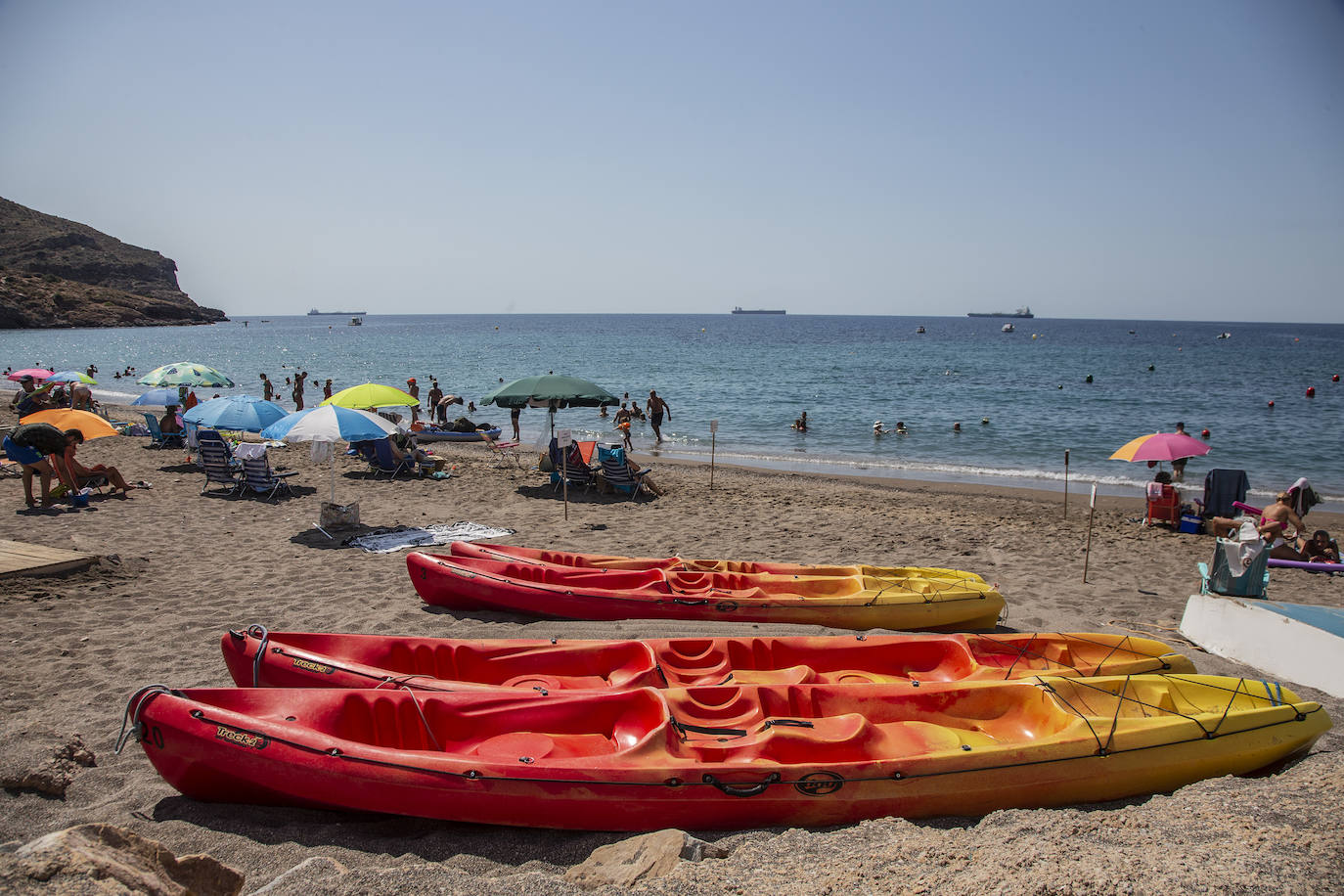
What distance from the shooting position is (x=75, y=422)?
1048 centimetres

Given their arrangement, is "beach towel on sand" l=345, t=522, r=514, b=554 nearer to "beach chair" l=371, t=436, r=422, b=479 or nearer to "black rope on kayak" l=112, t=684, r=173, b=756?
"beach chair" l=371, t=436, r=422, b=479

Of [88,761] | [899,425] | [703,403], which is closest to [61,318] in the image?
[703,403]

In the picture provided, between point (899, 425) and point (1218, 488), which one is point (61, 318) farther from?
point (1218, 488)

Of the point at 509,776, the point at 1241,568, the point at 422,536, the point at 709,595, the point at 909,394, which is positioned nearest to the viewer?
the point at 509,776

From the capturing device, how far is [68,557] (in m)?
7.39

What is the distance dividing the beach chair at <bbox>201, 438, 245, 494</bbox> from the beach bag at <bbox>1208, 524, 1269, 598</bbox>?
13.4 m

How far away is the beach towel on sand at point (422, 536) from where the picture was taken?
9141mm

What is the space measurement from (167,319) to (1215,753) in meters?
113

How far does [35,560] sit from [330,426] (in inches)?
122

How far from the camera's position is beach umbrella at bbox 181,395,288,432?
35.9 ft

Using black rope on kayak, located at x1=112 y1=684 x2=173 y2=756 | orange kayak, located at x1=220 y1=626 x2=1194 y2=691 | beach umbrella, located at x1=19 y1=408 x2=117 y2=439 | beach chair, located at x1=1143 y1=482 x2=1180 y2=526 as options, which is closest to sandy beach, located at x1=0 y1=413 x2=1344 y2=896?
beach chair, located at x1=1143 y1=482 x2=1180 y2=526

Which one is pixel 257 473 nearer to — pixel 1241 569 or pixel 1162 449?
pixel 1241 569

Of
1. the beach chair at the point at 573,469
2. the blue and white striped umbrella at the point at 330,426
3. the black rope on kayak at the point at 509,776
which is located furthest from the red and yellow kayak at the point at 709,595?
the beach chair at the point at 573,469

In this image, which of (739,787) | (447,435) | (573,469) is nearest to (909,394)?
(447,435)
